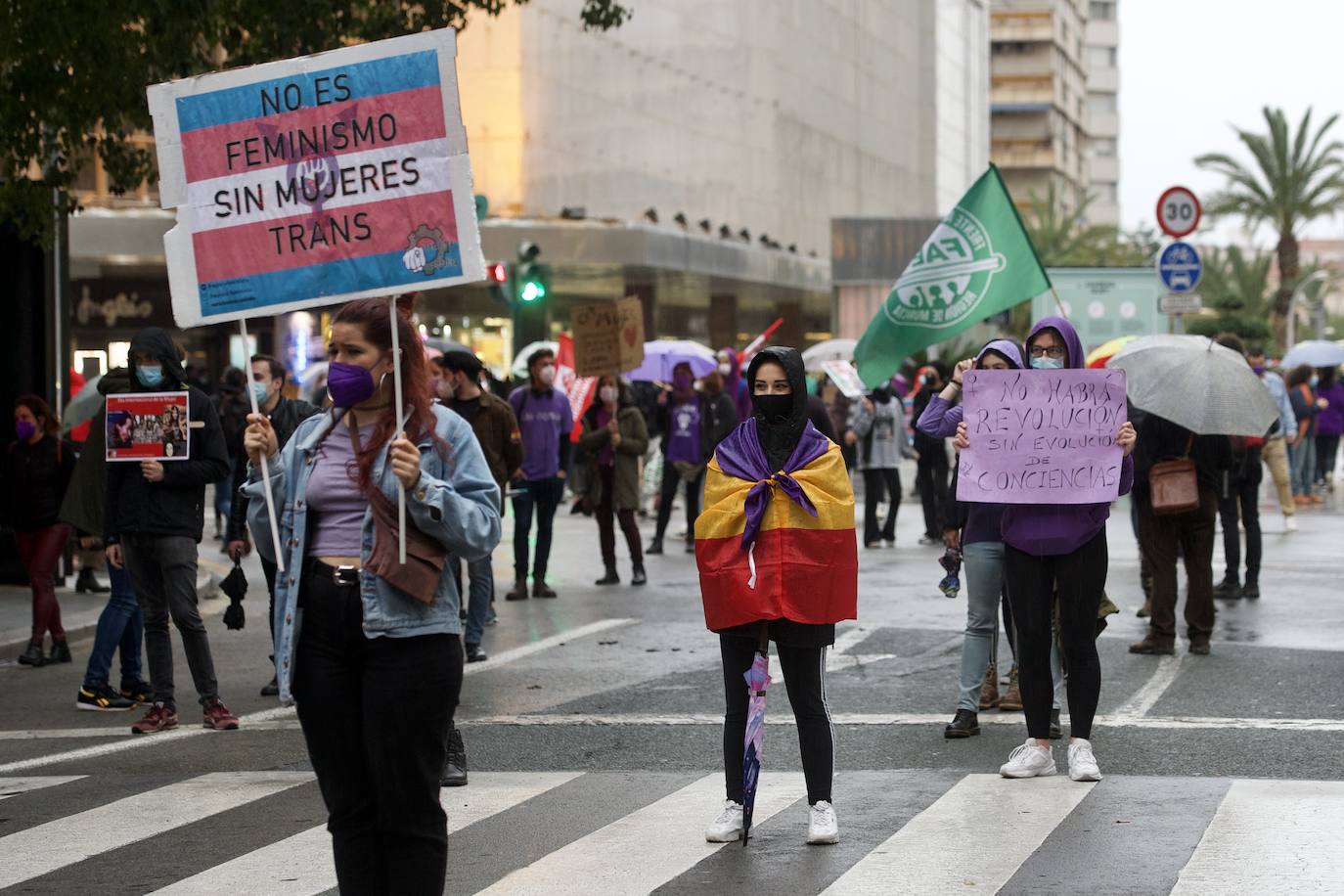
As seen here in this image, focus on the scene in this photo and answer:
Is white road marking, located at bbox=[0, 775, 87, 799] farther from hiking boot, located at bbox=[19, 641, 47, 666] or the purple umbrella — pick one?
hiking boot, located at bbox=[19, 641, 47, 666]

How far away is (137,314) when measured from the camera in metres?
43.0

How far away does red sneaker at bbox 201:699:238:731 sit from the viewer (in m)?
9.68

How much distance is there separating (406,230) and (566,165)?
1699 inches

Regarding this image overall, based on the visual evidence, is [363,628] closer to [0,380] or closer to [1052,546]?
[1052,546]

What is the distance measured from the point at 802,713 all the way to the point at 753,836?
0.50m

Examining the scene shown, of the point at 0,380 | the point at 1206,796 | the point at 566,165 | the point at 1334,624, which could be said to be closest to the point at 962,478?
the point at 1206,796

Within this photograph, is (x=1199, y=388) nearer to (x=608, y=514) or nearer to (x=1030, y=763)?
(x=1030, y=763)

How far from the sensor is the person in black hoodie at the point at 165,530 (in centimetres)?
948

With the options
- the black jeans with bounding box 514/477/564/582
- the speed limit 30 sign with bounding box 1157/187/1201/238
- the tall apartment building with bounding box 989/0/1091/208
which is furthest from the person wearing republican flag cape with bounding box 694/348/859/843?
the tall apartment building with bounding box 989/0/1091/208

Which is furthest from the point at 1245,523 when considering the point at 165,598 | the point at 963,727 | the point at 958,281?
Result: the point at 165,598

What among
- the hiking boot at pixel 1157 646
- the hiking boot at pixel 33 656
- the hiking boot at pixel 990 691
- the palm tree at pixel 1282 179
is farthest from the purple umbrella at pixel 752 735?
the palm tree at pixel 1282 179

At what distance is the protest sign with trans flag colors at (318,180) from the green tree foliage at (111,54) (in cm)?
728

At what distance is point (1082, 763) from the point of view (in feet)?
25.6

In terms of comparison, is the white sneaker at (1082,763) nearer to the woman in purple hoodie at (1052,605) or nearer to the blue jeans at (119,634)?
the woman in purple hoodie at (1052,605)
